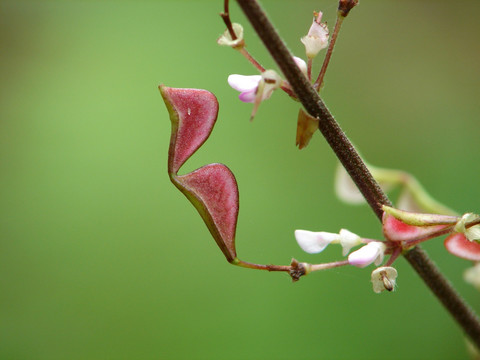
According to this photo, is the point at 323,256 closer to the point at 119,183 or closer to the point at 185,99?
the point at 119,183

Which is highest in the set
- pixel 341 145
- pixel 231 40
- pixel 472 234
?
pixel 231 40

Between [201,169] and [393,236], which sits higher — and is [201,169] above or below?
above

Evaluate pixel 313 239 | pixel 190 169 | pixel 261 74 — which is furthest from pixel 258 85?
pixel 190 169

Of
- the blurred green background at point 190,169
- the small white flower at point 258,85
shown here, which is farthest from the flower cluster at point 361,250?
the blurred green background at point 190,169

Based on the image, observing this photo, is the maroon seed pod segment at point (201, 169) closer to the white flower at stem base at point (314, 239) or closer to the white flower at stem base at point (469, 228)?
the white flower at stem base at point (314, 239)

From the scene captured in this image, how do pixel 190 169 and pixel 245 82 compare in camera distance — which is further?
pixel 190 169

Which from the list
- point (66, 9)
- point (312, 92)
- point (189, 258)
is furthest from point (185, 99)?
point (66, 9)

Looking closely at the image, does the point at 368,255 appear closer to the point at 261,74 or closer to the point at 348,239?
the point at 348,239
